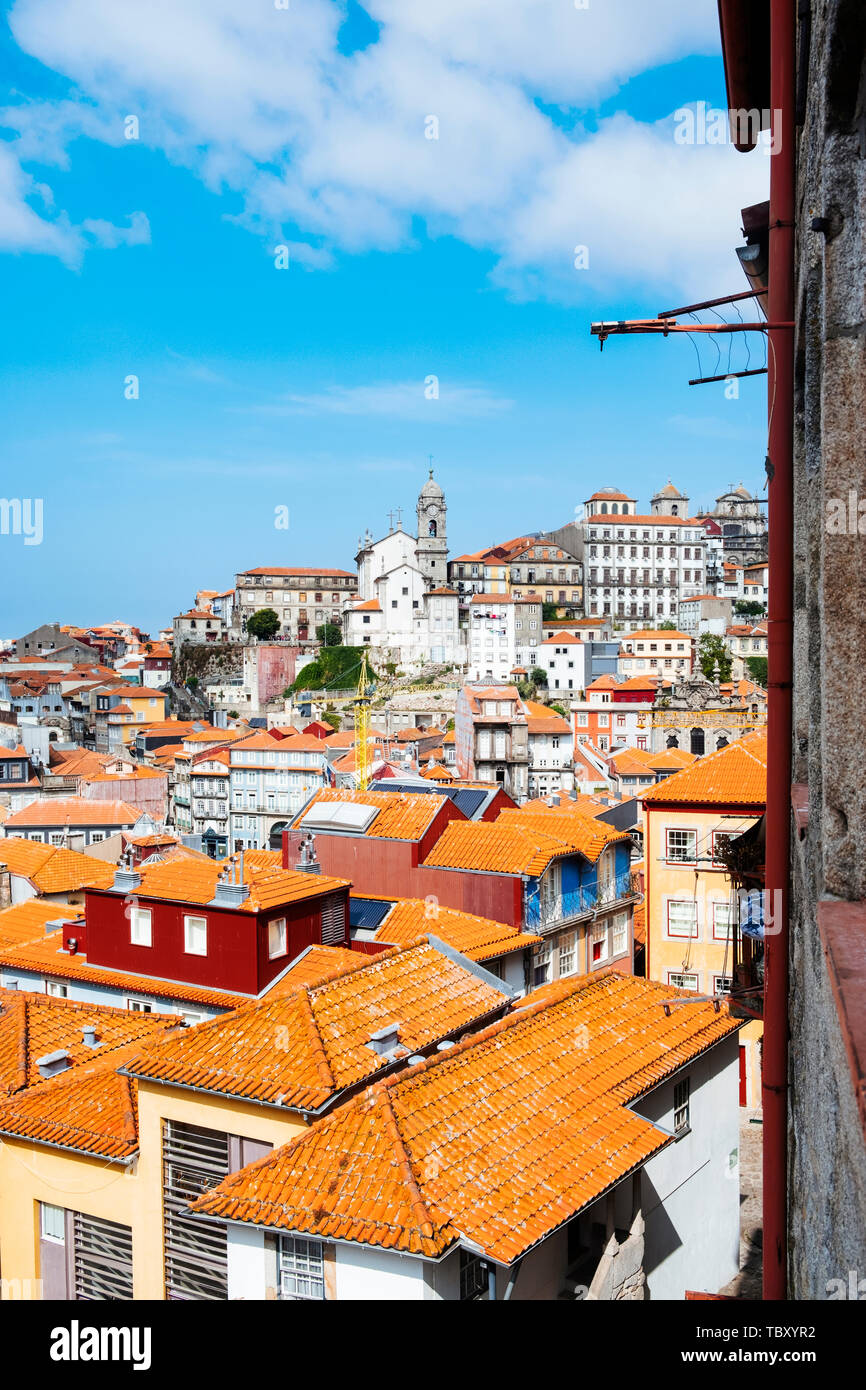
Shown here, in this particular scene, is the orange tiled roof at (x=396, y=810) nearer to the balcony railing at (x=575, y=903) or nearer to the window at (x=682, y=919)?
the balcony railing at (x=575, y=903)

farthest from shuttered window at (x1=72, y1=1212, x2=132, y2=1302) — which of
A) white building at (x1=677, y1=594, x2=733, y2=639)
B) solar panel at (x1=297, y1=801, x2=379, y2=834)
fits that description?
white building at (x1=677, y1=594, x2=733, y2=639)

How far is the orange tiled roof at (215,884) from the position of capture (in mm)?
17656

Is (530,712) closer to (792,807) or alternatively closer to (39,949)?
(39,949)

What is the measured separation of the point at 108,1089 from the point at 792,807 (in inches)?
362

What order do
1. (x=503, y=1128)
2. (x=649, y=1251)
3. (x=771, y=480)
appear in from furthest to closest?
(x=649, y=1251), (x=503, y=1128), (x=771, y=480)

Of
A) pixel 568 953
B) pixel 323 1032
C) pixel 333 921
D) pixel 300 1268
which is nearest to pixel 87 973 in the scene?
pixel 333 921

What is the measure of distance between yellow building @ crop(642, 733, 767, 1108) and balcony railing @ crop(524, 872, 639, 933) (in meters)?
1.11

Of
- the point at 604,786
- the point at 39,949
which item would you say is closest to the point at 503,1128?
the point at 39,949

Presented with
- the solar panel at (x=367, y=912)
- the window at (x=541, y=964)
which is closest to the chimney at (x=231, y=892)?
the solar panel at (x=367, y=912)

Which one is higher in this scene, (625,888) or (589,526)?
(589,526)

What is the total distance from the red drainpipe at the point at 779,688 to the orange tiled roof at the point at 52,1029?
10.1 meters

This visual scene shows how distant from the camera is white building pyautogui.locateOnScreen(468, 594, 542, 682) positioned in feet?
312

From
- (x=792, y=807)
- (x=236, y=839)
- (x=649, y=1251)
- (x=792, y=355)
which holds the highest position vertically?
(x=792, y=355)

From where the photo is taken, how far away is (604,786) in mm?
A: 60344
